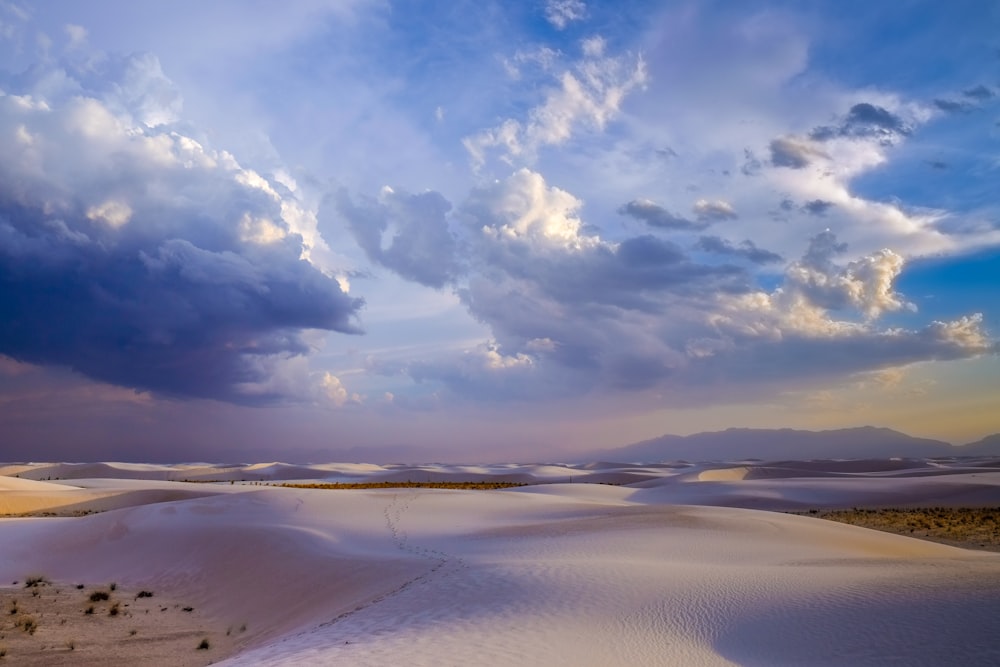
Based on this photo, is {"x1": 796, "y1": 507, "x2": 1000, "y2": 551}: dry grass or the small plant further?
{"x1": 796, "y1": 507, "x2": 1000, "y2": 551}: dry grass

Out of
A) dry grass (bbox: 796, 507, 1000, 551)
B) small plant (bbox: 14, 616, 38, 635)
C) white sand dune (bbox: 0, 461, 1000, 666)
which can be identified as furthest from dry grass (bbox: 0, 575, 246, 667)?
dry grass (bbox: 796, 507, 1000, 551)

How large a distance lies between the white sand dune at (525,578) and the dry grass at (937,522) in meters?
5.71

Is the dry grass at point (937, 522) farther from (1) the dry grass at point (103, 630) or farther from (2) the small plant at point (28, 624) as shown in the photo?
(2) the small plant at point (28, 624)

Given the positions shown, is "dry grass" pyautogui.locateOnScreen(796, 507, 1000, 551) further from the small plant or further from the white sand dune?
the small plant

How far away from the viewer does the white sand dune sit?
841 cm

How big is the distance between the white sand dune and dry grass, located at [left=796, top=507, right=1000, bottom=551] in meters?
5.71

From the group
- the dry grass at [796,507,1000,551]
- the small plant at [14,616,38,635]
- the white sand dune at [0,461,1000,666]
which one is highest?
the white sand dune at [0,461,1000,666]

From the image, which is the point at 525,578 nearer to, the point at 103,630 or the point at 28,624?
the point at 103,630

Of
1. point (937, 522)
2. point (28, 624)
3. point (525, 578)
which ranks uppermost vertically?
point (525, 578)

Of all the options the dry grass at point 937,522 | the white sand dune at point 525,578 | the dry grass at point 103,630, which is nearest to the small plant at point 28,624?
the dry grass at point 103,630

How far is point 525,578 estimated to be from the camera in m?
12.3

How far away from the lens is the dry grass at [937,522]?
2347cm

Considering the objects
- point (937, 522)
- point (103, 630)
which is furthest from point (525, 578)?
point (937, 522)

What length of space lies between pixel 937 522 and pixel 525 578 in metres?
23.5
